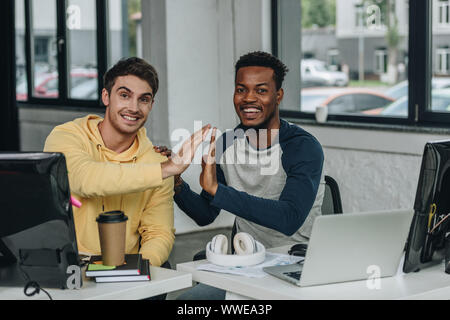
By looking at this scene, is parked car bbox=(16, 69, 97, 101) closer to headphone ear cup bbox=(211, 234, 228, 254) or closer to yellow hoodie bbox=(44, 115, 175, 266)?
yellow hoodie bbox=(44, 115, 175, 266)

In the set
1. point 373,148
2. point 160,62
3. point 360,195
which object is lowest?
point 360,195

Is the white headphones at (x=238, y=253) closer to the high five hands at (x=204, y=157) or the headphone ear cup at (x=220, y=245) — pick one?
the headphone ear cup at (x=220, y=245)

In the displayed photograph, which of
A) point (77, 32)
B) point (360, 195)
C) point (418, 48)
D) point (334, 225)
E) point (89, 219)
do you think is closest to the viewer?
point (334, 225)

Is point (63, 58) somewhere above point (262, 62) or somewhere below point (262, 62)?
above

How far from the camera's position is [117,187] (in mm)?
2162

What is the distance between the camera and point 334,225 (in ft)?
5.74

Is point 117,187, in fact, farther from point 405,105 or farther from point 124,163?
point 405,105

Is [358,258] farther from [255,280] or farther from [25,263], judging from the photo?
[25,263]

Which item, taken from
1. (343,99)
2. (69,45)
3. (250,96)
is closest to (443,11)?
(343,99)

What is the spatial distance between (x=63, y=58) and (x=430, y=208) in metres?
5.77

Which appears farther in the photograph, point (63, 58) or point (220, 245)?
point (63, 58)

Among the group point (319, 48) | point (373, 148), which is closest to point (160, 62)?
point (319, 48)

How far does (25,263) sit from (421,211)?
110 cm

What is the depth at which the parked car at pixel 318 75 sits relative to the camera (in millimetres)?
5176
